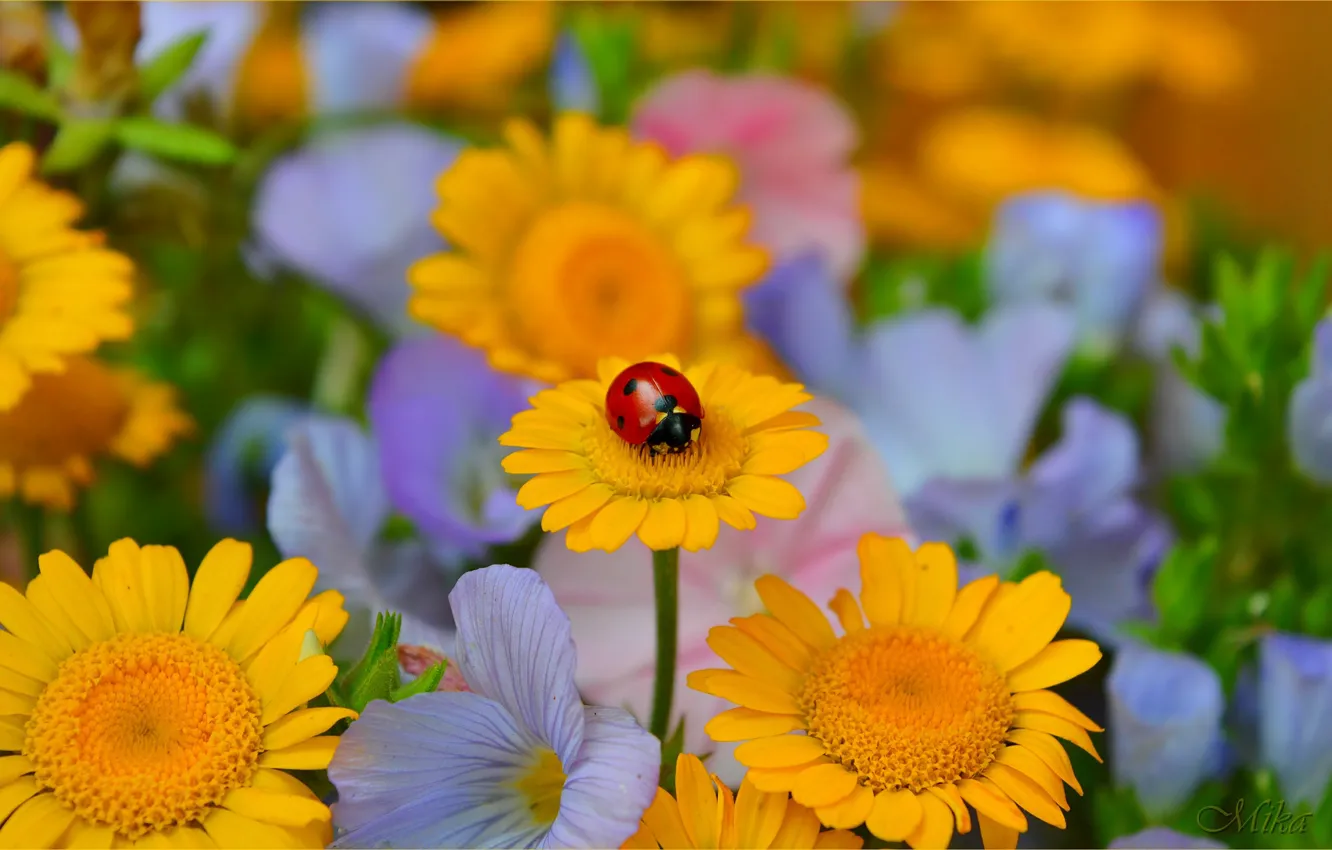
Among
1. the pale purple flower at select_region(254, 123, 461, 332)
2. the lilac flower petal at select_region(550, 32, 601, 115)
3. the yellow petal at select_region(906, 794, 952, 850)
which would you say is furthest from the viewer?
the lilac flower petal at select_region(550, 32, 601, 115)

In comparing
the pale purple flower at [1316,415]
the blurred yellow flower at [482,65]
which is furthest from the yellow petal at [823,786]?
the blurred yellow flower at [482,65]

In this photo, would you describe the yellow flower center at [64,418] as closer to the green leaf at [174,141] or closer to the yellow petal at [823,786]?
the green leaf at [174,141]

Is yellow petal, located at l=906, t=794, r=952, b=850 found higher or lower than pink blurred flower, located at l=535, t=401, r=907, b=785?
higher

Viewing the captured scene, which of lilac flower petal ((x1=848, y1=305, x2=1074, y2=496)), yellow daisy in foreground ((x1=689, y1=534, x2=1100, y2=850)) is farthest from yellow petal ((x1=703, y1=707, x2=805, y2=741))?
lilac flower petal ((x1=848, y1=305, x2=1074, y2=496))

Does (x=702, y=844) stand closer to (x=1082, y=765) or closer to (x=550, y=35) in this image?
(x=1082, y=765)

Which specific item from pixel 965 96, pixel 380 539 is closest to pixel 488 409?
pixel 380 539

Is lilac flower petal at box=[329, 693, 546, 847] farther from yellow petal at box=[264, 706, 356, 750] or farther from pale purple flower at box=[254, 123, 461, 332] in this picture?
pale purple flower at box=[254, 123, 461, 332]

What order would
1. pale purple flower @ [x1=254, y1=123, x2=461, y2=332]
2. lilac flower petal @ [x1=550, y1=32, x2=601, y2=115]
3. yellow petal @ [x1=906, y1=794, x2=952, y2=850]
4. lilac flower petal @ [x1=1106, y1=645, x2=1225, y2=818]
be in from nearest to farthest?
yellow petal @ [x1=906, y1=794, x2=952, y2=850], lilac flower petal @ [x1=1106, y1=645, x2=1225, y2=818], pale purple flower @ [x1=254, y1=123, x2=461, y2=332], lilac flower petal @ [x1=550, y1=32, x2=601, y2=115]
